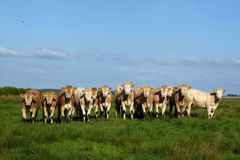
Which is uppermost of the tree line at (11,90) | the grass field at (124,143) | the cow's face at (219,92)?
the tree line at (11,90)

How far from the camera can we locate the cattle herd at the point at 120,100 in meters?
25.5

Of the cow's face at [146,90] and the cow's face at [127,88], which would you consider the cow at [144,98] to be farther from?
the cow's face at [127,88]

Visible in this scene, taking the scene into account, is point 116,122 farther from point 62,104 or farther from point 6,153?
point 6,153

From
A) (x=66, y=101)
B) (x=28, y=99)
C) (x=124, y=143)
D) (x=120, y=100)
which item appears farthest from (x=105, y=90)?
(x=124, y=143)

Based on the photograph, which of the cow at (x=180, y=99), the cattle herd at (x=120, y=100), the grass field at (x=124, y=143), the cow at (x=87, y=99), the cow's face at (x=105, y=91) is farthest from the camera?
the cow at (x=180, y=99)

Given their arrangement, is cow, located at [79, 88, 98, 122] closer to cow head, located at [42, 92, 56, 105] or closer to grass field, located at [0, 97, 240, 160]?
cow head, located at [42, 92, 56, 105]

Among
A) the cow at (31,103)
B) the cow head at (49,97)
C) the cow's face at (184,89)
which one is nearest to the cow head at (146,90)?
the cow's face at (184,89)

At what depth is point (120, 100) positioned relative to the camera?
29.8m

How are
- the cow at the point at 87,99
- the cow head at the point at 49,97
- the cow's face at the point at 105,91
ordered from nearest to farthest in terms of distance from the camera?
the cow head at the point at 49,97 → the cow at the point at 87,99 → the cow's face at the point at 105,91

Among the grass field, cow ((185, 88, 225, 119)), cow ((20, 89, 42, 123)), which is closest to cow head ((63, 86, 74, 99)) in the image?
cow ((20, 89, 42, 123))

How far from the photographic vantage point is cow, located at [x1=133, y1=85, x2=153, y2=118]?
28.2 metres

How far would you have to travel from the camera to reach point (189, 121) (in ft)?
76.1

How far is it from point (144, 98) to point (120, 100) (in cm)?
189

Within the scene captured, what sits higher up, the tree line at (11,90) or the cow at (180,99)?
the tree line at (11,90)
